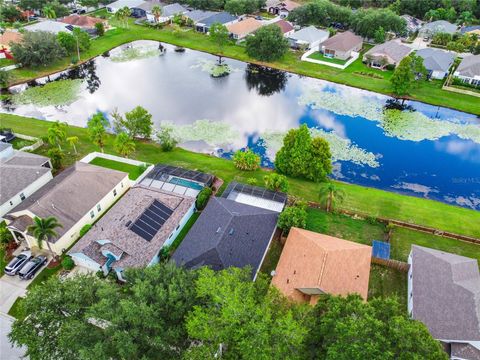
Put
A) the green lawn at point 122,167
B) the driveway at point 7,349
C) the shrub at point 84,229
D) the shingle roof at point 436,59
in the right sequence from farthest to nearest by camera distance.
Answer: the shingle roof at point 436,59 < the green lawn at point 122,167 < the shrub at point 84,229 < the driveway at point 7,349

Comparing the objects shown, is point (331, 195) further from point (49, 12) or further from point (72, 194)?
point (49, 12)

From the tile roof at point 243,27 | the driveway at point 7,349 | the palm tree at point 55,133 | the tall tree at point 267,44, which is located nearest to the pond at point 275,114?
the tall tree at point 267,44

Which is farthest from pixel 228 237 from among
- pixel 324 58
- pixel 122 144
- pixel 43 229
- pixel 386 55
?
pixel 386 55

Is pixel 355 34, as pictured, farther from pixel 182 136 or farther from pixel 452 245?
pixel 452 245

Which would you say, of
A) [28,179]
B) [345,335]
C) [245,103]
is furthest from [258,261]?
[245,103]

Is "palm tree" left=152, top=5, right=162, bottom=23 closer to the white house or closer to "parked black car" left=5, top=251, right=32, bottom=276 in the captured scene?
the white house

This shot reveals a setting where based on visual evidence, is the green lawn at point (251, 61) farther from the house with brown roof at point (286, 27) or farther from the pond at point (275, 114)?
the house with brown roof at point (286, 27)
